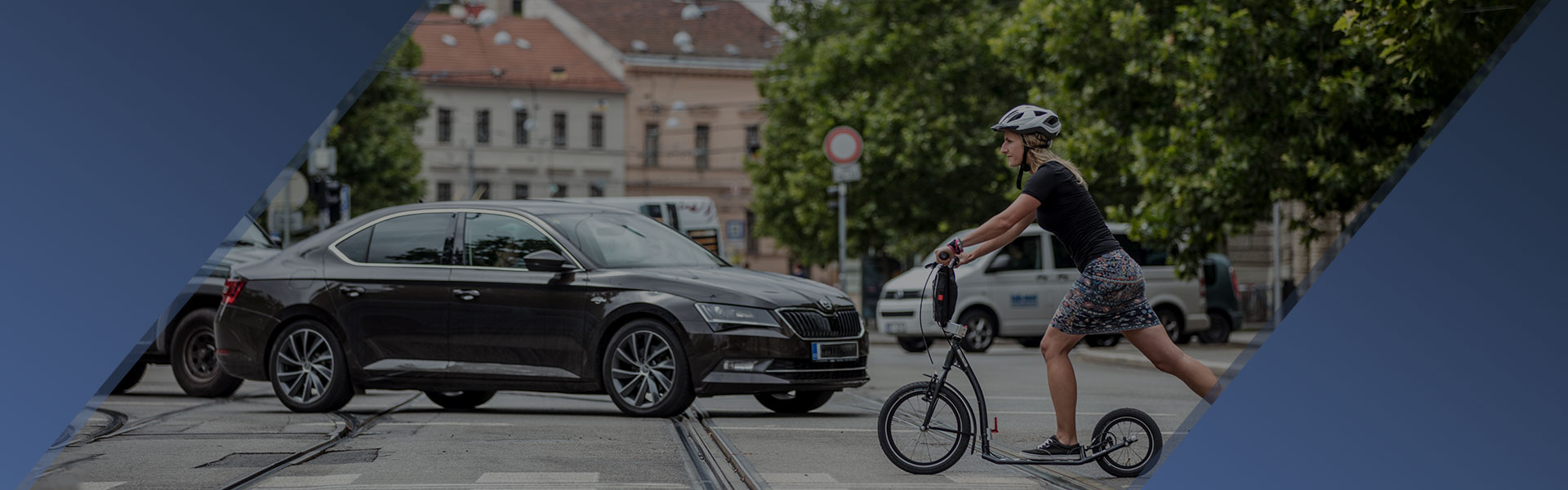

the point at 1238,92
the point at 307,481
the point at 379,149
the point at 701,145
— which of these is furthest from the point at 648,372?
the point at 701,145

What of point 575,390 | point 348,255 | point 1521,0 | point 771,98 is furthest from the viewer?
point 771,98

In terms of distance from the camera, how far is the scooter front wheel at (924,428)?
25.8 feet

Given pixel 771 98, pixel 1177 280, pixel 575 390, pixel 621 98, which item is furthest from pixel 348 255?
pixel 621 98

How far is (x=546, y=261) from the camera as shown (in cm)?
1109

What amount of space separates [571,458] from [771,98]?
138 feet

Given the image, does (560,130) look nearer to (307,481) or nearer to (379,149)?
(379,149)

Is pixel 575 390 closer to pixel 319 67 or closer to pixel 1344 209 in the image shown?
pixel 319 67

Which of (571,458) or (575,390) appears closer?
(571,458)

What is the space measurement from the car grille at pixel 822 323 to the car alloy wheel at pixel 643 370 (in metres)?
0.73

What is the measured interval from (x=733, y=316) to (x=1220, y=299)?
16544 mm

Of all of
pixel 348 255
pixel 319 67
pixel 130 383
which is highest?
pixel 319 67

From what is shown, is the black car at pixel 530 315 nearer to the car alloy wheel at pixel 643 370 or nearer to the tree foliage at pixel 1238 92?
the car alloy wheel at pixel 643 370

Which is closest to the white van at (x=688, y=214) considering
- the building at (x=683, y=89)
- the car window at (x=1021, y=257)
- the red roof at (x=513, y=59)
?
Answer: the car window at (x=1021, y=257)

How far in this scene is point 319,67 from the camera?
755cm
